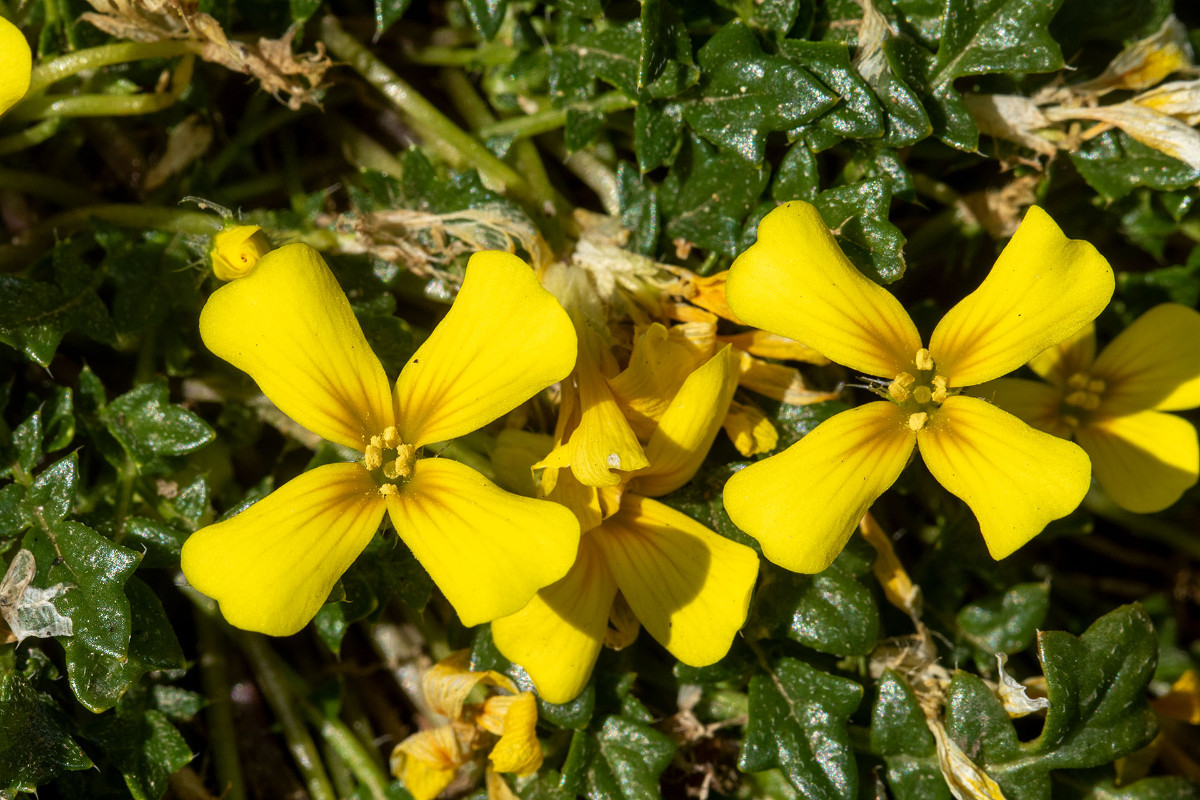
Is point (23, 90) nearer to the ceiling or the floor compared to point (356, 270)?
nearer to the ceiling

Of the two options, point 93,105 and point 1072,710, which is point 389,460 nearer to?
point 93,105

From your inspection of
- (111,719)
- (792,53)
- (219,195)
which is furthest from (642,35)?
(111,719)

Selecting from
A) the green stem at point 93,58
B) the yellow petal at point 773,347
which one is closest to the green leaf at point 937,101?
the yellow petal at point 773,347

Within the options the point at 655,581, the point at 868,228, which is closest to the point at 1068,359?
the point at 868,228

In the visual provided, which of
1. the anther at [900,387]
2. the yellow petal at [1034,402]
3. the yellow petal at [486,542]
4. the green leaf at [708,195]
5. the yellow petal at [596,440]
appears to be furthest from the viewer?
the yellow petal at [1034,402]

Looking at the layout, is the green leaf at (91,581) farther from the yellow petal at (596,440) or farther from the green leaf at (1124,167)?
the green leaf at (1124,167)

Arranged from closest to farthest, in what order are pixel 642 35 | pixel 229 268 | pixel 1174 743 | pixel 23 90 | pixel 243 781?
pixel 23 90 < pixel 229 268 < pixel 642 35 < pixel 243 781 < pixel 1174 743

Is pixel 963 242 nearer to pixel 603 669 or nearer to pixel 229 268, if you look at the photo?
pixel 603 669
